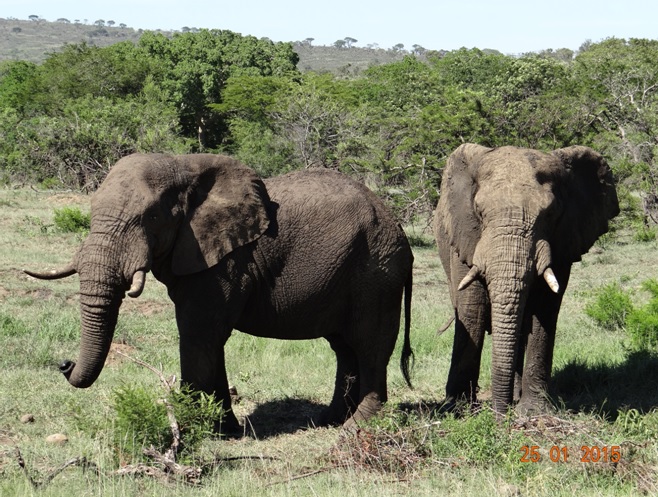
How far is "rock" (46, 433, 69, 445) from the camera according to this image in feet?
21.6

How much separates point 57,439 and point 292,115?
21.6 meters

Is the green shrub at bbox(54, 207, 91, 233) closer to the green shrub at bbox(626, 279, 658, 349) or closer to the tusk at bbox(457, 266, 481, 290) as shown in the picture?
the green shrub at bbox(626, 279, 658, 349)

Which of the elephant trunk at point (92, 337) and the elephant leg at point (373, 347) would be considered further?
the elephant leg at point (373, 347)

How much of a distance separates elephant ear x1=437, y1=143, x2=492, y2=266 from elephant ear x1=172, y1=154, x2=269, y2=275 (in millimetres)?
1445

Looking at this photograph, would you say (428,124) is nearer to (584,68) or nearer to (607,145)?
(607,145)

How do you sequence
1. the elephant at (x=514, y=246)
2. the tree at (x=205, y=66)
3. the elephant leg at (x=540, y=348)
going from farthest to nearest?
1. the tree at (x=205, y=66)
2. the elephant leg at (x=540, y=348)
3. the elephant at (x=514, y=246)

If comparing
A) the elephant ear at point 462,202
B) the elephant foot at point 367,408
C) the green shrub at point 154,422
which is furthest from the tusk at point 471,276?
the green shrub at point 154,422

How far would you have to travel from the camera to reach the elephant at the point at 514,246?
6.59 metres

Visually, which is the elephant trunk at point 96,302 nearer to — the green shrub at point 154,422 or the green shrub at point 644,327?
the green shrub at point 154,422

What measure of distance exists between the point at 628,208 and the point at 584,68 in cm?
2174

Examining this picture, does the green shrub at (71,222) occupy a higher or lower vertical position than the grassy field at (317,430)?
lower

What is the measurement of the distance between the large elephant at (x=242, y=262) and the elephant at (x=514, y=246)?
568mm

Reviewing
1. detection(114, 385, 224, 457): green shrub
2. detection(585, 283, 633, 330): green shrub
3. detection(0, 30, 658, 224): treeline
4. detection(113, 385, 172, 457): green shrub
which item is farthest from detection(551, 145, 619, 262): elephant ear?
detection(0, 30, 658, 224): treeline

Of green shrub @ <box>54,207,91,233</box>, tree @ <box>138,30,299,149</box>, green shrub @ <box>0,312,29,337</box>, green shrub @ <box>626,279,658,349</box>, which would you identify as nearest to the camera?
green shrub @ <box>626,279,658,349</box>
